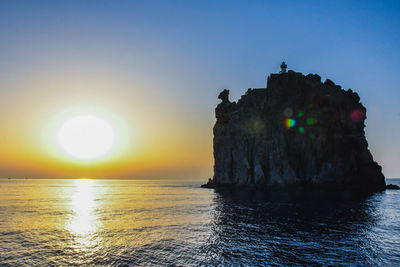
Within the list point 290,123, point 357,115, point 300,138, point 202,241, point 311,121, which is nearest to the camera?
point 202,241

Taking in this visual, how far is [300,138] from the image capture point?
88.8m

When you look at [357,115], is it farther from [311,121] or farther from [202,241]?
[202,241]

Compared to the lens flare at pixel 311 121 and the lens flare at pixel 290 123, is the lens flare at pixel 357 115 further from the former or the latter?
the lens flare at pixel 290 123

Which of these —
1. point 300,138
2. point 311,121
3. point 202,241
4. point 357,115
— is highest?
point 357,115

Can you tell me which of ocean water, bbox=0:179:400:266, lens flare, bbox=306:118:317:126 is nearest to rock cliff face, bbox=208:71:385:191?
lens flare, bbox=306:118:317:126

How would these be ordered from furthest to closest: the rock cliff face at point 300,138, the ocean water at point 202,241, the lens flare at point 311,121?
the lens flare at point 311,121 → the rock cliff face at point 300,138 → the ocean water at point 202,241

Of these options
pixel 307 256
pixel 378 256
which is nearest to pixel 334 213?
pixel 378 256

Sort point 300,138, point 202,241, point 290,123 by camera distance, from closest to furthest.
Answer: point 202,241 → point 300,138 → point 290,123

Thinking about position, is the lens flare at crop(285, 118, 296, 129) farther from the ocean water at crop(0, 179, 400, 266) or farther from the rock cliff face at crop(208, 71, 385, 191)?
the ocean water at crop(0, 179, 400, 266)

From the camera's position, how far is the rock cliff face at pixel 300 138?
3263 inches

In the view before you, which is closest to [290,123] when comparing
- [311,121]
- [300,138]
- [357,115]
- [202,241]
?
[300,138]

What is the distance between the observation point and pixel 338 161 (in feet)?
270

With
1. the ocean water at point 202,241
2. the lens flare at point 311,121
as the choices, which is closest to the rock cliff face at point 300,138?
the lens flare at point 311,121

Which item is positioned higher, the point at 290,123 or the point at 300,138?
the point at 290,123
